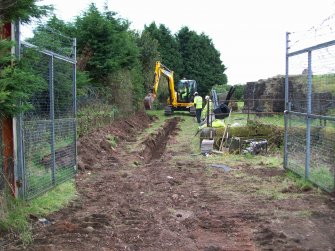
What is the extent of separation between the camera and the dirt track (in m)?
5.29

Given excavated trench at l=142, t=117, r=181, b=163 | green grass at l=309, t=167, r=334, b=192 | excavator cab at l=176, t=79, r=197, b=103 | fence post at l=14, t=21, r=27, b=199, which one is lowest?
excavated trench at l=142, t=117, r=181, b=163

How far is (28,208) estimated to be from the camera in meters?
6.49

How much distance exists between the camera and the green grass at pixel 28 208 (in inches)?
216

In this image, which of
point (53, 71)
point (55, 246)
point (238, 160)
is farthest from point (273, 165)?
point (55, 246)

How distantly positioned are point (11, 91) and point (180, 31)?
64.5 m

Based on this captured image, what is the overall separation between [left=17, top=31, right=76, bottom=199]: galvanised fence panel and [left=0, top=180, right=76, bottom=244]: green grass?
0.17m

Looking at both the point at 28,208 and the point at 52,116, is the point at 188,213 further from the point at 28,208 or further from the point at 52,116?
the point at 52,116

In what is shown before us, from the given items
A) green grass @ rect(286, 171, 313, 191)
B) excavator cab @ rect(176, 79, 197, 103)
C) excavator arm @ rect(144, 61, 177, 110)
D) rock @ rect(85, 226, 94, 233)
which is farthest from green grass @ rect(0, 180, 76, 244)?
excavator cab @ rect(176, 79, 197, 103)

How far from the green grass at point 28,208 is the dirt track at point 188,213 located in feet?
0.56

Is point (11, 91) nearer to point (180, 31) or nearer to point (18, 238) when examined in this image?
point (18, 238)

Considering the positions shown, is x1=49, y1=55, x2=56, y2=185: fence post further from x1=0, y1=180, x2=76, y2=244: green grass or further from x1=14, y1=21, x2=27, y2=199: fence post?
x1=14, y1=21, x2=27, y2=199: fence post

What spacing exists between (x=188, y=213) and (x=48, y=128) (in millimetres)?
3029

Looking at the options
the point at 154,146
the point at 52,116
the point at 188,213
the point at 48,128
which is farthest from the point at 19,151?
the point at 154,146

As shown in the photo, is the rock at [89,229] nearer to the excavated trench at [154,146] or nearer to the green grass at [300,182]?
the green grass at [300,182]
